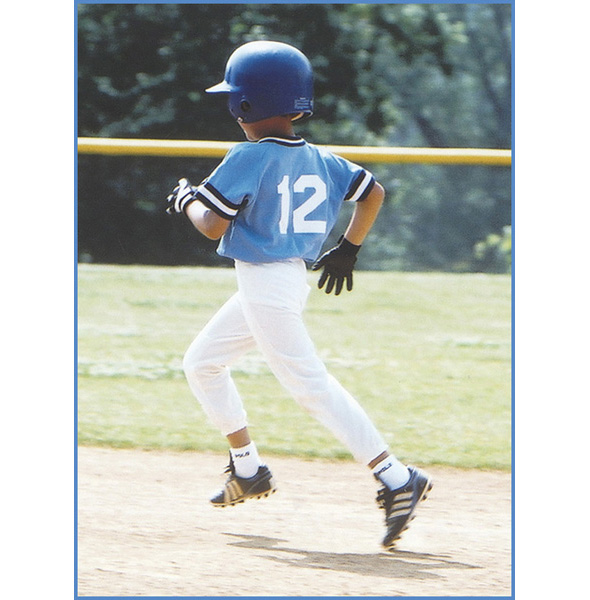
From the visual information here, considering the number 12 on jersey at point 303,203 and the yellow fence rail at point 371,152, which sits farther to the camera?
the yellow fence rail at point 371,152

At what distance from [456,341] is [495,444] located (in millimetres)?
2047

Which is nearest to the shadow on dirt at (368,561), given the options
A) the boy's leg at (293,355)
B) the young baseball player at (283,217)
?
the young baseball player at (283,217)

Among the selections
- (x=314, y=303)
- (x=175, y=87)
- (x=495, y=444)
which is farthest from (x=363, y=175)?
(x=175, y=87)

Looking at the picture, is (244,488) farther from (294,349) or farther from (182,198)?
(182,198)

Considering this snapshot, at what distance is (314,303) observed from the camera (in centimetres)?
815

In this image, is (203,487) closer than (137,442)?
Yes

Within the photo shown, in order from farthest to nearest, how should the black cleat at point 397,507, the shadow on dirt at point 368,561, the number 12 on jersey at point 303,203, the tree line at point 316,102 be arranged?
the tree line at point 316,102 < the black cleat at point 397,507 < the number 12 on jersey at point 303,203 < the shadow on dirt at point 368,561

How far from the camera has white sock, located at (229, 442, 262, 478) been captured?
158 inches

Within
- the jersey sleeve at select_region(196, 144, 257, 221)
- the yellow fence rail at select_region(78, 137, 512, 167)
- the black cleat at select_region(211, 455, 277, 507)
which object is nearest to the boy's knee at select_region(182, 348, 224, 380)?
the black cleat at select_region(211, 455, 277, 507)

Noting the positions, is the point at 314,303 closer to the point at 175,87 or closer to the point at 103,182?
the point at 103,182

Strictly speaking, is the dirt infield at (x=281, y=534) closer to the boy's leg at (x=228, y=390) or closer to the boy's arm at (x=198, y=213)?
the boy's leg at (x=228, y=390)

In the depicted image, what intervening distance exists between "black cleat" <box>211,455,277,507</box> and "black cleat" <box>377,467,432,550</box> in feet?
1.67

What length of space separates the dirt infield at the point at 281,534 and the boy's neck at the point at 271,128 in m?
1.48

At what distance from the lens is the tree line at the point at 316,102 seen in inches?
357
